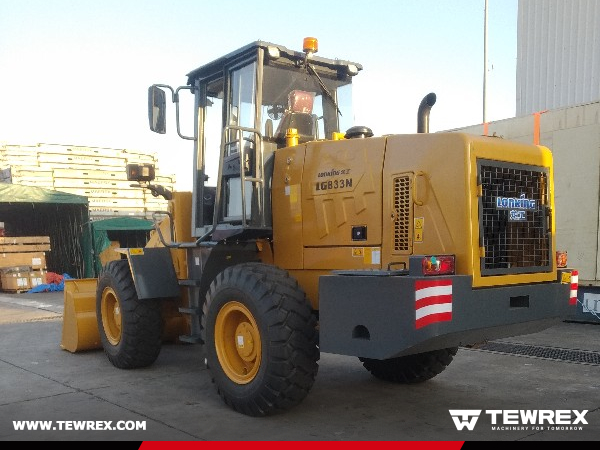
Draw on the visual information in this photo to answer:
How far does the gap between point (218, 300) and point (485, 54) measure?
48.8 ft

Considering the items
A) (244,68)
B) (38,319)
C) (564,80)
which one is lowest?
(38,319)

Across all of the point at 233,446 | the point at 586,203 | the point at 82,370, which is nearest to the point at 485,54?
the point at 586,203

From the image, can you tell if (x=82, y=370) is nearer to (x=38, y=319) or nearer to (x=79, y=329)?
(x=79, y=329)

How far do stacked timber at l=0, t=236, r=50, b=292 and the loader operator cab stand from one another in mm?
12612

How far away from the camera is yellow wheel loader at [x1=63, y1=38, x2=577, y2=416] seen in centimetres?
428

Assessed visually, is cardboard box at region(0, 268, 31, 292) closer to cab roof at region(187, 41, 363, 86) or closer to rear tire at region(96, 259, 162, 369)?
rear tire at region(96, 259, 162, 369)

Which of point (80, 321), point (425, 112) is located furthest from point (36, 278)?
point (425, 112)

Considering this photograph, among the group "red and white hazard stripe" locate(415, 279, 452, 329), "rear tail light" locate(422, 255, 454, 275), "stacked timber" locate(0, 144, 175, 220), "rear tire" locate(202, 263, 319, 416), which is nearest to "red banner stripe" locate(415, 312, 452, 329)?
"red and white hazard stripe" locate(415, 279, 452, 329)

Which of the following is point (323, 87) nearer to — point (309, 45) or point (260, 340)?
point (309, 45)

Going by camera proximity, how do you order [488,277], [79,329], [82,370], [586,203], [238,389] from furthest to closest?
[586,203]
[79,329]
[82,370]
[238,389]
[488,277]

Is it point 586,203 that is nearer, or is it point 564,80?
point 586,203

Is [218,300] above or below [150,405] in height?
above

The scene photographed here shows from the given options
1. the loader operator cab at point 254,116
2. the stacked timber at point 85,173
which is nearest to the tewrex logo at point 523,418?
the loader operator cab at point 254,116

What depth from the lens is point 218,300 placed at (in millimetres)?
5008
